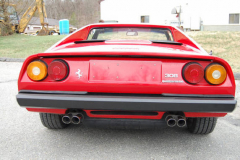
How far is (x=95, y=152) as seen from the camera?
7.05 ft

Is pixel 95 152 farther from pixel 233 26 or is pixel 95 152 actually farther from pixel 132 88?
pixel 233 26

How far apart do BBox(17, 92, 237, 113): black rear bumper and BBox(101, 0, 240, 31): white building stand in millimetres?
21228

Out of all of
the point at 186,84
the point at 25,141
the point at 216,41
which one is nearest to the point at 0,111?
the point at 25,141

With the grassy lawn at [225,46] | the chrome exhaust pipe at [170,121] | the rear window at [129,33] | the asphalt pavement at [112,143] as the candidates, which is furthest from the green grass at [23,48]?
the chrome exhaust pipe at [170,121]

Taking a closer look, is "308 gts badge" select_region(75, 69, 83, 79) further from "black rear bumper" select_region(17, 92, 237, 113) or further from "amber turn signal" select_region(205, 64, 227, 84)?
"amber turn signal" select_region(205, 64, 227, 84)

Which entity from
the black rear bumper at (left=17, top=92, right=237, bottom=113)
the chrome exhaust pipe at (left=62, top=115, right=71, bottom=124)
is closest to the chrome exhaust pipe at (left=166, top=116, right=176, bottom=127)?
the black rear bumper at (left=17, top=92, right=237, bottom=113)

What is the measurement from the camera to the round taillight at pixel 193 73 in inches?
74.5

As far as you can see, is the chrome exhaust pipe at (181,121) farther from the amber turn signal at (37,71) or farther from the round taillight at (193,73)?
the amber turn signal at (37,71)

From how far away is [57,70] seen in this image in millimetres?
1957

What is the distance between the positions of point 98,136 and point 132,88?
902mm

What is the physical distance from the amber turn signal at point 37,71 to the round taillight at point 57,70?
0.05 meters

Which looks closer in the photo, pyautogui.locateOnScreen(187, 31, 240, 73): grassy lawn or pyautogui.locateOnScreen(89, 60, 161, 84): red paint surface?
pyautogui.locateOnScreen(89, 60, 161, 84): red paint surface

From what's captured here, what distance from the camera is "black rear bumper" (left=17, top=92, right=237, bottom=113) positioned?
1.84 m

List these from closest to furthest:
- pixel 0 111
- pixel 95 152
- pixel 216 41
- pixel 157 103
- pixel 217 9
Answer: pixel 157 103
pixel 95 152
pixel 0 111
pixel 216 41
pixel 217 9
